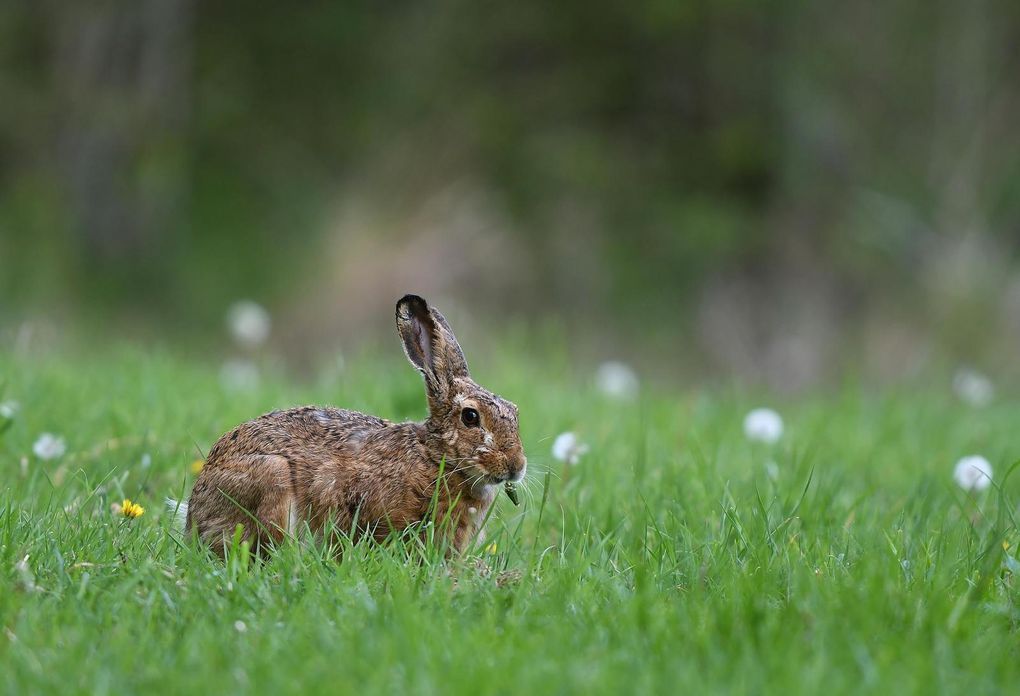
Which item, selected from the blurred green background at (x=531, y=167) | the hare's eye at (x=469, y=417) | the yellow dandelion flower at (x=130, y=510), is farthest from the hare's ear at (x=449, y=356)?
the blurred green background at (x=531, y=167)

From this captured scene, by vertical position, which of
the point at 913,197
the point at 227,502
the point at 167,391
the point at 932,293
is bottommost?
the point at 227,502

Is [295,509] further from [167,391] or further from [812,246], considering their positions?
[812,246]

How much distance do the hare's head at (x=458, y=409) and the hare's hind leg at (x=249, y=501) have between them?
1.60ft

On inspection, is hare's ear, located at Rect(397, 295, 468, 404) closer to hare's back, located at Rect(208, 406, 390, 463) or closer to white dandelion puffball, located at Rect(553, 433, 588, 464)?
Answer: hare's back, located at Rect(208, 406, 390, 463)

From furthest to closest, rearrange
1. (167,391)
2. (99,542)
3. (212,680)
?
(167,391), (99,542), (212,680)

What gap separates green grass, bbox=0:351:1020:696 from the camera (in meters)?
2.90

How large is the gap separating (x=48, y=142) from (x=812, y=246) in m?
9.66

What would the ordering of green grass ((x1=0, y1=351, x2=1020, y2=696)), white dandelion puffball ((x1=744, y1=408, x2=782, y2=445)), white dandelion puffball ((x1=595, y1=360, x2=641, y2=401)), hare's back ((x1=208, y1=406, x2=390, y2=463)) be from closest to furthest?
green grass ((x1=0, y1=351, x2=1020, y2=696))
hare's back ((x1=208, y1=406, x2=390, y2=463))
white dandelion puffball ((x1=744, y1=408, x2=782, y2=445))
white dandelion puffball ((x1=595, y1=360, x2=641, y2=401))

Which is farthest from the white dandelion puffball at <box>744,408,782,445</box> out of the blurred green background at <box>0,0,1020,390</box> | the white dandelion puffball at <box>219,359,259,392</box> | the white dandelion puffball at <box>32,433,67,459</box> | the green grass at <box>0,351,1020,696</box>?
the blurred green background at <box>0,0,1020,390</box>

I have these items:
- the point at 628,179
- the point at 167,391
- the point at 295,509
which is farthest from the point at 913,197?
the point at 295,509

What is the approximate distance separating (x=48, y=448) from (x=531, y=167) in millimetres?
12657

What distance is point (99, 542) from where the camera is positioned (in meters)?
3.74

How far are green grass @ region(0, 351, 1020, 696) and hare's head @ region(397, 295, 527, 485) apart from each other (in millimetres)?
206

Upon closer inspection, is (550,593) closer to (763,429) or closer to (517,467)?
(517,467)
